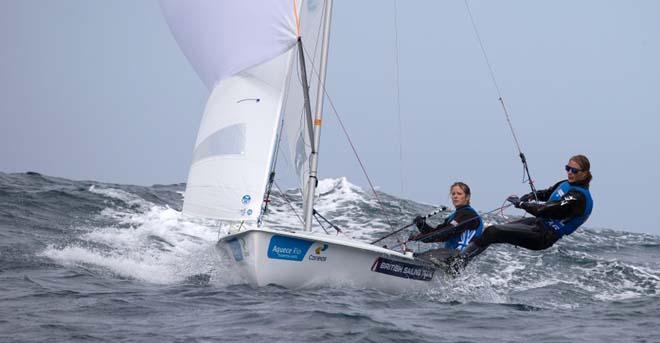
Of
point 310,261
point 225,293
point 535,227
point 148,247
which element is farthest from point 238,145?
point 535,227

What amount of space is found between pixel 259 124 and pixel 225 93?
61 cm

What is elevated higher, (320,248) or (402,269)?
(320,248)

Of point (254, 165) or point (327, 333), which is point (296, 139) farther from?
point (327, 333)

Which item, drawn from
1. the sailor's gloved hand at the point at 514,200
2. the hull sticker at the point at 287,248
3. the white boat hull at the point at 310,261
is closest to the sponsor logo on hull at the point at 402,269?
the white boat hull at the point at 310,261

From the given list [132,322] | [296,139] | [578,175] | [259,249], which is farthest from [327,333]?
[296,139]

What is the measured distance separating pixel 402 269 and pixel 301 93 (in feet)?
8.45

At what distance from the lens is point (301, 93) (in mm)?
9375

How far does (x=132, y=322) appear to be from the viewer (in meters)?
5.60

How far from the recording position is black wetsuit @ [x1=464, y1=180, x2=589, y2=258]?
770 cm

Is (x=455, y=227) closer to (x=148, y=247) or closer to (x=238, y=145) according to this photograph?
(x=238, y=145)

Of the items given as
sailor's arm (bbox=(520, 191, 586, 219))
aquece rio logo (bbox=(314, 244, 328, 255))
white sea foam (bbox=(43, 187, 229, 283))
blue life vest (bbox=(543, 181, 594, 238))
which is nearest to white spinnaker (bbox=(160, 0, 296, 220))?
white sea foam (bbox=(43, 187, 229, 283))

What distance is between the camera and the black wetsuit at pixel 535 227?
7699 mm

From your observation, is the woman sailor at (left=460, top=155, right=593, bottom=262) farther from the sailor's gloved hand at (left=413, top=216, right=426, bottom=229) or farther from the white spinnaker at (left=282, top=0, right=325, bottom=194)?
the white spinnaker at (left=282, top=0, right=325, bottom=194)

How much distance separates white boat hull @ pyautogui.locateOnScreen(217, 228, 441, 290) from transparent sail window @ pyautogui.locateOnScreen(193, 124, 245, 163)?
0.95m
